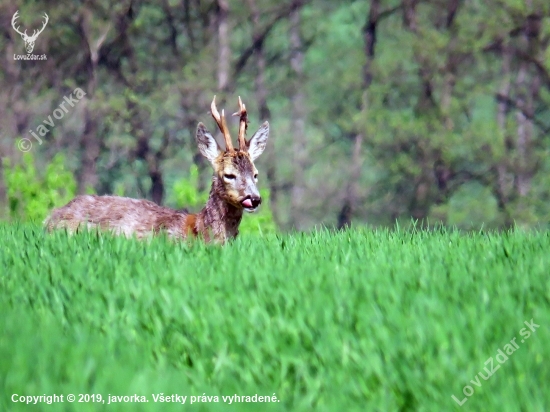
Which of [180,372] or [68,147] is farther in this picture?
[68,147]

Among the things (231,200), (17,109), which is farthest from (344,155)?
(231,200)

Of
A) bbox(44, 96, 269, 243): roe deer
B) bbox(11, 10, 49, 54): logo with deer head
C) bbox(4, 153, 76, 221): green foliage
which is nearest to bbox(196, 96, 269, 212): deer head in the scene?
bbox(44, 96, 269, 243): roe deer

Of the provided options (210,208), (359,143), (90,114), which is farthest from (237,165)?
(359,143)

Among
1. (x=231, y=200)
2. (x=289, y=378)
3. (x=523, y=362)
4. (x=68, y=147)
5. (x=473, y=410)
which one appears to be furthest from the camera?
(x=68, y=147)

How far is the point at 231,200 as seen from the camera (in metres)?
8.25

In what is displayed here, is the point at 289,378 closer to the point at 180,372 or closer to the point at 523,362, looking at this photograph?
the point at 180,372

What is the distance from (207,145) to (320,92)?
19.4m

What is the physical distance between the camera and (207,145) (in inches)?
338

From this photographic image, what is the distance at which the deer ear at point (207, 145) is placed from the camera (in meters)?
8.58

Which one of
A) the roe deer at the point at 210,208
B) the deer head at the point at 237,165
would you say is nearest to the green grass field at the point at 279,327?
the deer head at the point at 237,165

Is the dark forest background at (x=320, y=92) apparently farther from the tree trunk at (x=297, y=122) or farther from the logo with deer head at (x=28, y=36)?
the logo with deer head at (x=28, y=36)

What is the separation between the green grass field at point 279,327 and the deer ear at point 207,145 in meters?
2.20

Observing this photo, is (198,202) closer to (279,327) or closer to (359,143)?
(359,143)

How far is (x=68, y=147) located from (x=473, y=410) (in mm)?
24575
